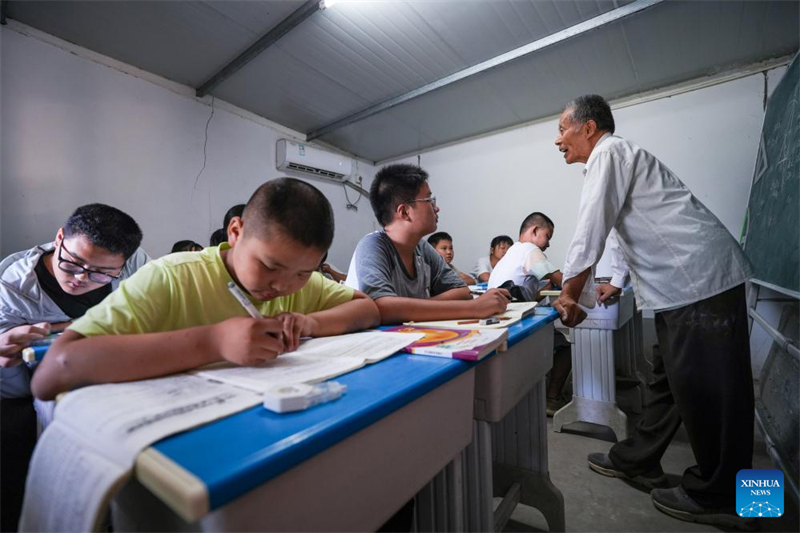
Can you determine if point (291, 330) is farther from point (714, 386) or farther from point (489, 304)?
point (714, 386)

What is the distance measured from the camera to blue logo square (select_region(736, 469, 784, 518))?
1.31 m

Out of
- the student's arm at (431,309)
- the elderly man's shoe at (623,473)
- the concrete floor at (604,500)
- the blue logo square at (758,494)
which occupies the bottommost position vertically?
the concrete floor at (604,500)

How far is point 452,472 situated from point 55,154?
3.32 m

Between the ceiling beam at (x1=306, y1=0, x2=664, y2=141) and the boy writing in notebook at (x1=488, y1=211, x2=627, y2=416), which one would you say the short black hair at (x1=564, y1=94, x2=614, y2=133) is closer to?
the boy writing in notebook at (x1=488, y1=211, x2=627, y2=416)

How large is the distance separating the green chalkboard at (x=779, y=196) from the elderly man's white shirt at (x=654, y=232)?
668 millimetres

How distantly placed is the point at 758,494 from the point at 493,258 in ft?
9.71

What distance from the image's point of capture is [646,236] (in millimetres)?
1469

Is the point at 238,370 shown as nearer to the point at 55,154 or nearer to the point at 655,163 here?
the point at 655,163

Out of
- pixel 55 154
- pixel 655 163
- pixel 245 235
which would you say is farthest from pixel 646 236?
pixel 55 154

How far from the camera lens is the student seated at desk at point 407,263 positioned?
1.19m

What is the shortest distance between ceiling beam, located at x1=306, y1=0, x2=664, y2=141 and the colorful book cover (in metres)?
2.70

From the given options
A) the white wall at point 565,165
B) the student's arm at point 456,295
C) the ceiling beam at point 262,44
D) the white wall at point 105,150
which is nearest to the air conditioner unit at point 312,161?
the white wall at point 105,150

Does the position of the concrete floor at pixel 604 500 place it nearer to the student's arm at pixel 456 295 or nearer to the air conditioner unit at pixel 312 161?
the student's arm at pixel 456 295

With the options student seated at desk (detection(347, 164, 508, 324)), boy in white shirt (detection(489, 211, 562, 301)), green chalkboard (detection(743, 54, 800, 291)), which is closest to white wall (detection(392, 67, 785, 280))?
green chalkboard (detection(743, 54, 800, 291))
